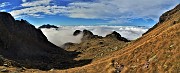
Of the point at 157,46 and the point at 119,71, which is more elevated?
the point at 157,46

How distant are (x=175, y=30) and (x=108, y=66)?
2146 centimetres

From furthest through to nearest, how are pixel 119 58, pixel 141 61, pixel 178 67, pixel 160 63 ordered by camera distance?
1. pixel 119 58
2. pixel 141 61
3. pixel 160 63
4. pixel 178 67

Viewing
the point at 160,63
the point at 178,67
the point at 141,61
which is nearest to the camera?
the point at 178,67

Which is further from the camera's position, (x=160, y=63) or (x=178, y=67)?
(x=160, y=63)

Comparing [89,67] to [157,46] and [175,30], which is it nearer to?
[157,46]

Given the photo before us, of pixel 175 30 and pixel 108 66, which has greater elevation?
pixel 175 30

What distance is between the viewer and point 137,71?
83438 millimetres

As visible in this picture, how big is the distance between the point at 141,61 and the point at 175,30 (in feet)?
52.4

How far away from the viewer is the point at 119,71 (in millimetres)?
87812

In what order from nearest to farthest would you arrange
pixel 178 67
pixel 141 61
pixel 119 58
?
pixel 178 67
pixel 141 61
pixel 119 58

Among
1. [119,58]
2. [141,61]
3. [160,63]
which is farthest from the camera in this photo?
[119,58]

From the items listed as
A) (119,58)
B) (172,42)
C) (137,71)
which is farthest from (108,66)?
(172,42)

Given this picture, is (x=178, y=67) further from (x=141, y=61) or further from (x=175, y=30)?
(x=175, y=30)

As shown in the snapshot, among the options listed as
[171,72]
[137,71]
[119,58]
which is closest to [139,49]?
[119,58]
